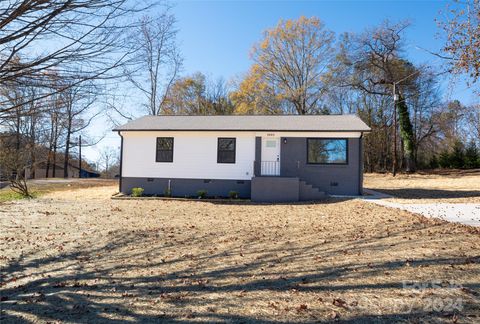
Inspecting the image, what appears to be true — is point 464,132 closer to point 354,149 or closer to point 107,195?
point 354,149

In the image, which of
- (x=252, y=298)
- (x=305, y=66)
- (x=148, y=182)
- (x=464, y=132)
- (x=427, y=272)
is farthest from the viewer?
(x=464, y=132)

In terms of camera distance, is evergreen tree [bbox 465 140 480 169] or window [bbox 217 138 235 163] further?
evergreen tree [bbox 465 140 480 169]

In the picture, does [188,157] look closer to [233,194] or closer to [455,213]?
[233,194]

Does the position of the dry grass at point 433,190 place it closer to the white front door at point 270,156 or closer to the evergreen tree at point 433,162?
the white front door at point 270,156

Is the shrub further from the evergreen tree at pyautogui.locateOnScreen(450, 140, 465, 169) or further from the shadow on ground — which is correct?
the evergreen tree at pyautogui.locateOnScreen(450, 140, 465, 169)

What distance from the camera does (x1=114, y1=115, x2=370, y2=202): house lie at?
13.5 meters

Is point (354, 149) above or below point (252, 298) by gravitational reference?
above

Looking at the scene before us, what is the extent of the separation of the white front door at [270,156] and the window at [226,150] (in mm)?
1352

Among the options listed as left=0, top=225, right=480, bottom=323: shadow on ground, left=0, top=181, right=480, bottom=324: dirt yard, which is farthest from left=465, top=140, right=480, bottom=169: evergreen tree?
left=0, top=225, right=480, bottom=323: shadow on ground

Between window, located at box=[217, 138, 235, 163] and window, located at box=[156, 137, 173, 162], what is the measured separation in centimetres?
221

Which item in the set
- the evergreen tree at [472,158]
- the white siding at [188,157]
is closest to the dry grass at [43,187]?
the white siding at [188,157]

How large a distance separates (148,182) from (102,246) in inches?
355

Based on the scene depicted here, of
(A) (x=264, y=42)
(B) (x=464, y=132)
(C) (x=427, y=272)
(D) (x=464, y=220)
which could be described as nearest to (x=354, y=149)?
(D) (x=464, y=220)

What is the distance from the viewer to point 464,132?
33.6m
